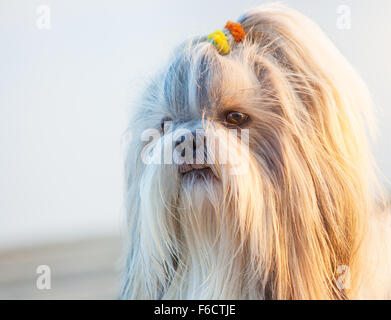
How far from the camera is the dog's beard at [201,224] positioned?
1.25 meters

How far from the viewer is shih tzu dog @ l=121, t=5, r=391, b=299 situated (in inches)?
50.2

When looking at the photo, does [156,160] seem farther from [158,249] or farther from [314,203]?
[314,203]

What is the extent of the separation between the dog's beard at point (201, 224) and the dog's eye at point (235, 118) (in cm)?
5

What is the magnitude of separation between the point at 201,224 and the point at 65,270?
1.76m

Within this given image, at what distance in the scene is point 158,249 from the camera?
53.8 inches

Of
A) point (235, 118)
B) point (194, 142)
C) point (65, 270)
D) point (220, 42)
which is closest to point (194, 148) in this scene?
point (194, 142)

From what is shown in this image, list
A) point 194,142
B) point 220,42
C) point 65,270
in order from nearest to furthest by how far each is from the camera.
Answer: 1. point 194,142
2. point 220,42
3. point 65,270

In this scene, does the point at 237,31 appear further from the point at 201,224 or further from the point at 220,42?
the point at 201,224

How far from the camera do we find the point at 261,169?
130 cm

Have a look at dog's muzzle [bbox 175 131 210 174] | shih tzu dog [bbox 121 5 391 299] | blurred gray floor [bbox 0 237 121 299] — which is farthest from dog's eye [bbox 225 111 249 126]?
blurred gray floor [bbox 0 237 121 299]

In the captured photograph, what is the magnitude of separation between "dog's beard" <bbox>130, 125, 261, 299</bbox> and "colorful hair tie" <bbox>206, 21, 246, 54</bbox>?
0.26 meters

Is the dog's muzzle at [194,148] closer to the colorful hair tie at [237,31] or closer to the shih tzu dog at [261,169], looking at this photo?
the shih tzu dog at [261,169]

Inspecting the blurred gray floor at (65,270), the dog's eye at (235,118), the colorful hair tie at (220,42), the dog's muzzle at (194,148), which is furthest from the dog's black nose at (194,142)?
the blurred gray floor at (65,270)
